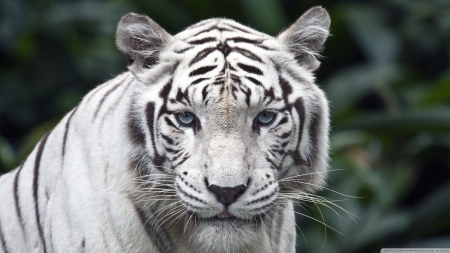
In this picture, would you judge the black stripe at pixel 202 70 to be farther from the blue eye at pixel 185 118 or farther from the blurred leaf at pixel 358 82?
the blurred leaf at pixel 358 82

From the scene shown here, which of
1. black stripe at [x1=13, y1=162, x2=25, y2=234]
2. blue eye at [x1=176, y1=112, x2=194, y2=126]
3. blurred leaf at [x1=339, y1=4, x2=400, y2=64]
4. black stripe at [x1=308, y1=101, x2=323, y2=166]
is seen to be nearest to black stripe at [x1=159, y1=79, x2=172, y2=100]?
blue eye at [x1=176, y1=112, x2=194, y2=126]

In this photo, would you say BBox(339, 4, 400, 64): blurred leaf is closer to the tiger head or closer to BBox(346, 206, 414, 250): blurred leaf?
BBox(346, 206, 414, 250): blurred leaf

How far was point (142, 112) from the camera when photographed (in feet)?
9.16

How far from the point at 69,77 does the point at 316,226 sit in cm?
336

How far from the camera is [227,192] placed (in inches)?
96.7

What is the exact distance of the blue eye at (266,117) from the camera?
266 cm

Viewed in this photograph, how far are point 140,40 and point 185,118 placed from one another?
41cm

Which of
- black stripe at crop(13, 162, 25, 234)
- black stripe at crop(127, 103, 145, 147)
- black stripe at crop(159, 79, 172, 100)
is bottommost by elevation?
black stripe at crop(13, 162, 25, 234)

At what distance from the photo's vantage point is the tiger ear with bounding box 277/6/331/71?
9.52 ft

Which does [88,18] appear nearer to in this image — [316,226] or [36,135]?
[36,135]

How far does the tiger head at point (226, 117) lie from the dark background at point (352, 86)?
3.35 metres

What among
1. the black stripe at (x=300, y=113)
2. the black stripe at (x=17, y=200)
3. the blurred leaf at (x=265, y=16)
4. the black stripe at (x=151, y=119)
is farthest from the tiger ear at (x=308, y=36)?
the blurred leaf at (x=265, y=16)

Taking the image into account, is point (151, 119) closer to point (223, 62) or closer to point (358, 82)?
point (223, 62)

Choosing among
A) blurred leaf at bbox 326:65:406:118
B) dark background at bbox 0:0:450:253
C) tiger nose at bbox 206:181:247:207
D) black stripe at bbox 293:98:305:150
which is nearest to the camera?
tiger nose at bbox 206:181:247:207
